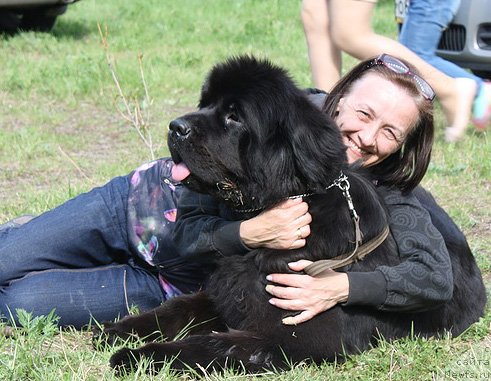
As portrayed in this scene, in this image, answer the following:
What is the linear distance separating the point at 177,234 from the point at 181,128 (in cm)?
61

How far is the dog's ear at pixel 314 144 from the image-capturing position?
2.46m

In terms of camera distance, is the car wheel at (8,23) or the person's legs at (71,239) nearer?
the person's legs at (71,239)

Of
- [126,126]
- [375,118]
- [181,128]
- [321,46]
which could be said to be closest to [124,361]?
[181,128]

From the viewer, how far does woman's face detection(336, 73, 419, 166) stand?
3.00 meters

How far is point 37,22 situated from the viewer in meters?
10.1

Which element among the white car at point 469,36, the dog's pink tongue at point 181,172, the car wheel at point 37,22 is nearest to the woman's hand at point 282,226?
the dog's pink tongue at point 181,172

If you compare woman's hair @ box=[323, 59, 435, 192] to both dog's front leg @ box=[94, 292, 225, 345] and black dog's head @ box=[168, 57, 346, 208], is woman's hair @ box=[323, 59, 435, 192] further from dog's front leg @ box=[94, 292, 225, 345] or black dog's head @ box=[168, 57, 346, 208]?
dog's front leg @ box=[94, 292, 225, 345]

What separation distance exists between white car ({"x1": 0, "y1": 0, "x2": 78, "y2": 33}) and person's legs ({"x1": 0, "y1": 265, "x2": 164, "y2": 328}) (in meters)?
7.05

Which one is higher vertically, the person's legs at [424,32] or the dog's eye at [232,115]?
the dog's eye at [232,115]

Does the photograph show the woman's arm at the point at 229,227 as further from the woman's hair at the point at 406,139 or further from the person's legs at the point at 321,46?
the person's legs at the point at 321,46

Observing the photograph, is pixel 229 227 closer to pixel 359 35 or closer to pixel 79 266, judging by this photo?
pixel 79 266

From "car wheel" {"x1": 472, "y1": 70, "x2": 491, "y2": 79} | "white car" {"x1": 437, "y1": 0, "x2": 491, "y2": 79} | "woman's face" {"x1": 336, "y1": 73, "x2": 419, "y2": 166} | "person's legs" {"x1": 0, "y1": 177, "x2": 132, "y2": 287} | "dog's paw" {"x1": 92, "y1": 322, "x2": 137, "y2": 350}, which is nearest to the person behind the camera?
"dog's paw" {"x1": 92, "y1": 322, "x2": 137, "y2": 350}

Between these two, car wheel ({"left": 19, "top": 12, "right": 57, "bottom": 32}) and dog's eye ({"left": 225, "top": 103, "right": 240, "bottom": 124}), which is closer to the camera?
dog's eye ({"left": 225, "top": 103, "right": 240, "bottom": 124})

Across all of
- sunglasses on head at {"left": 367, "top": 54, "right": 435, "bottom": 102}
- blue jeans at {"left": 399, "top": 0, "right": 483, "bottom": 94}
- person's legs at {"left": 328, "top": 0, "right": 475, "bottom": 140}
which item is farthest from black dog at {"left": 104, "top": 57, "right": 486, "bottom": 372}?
blue jeans at {"left": 399, "top": 0, "right": 483, "bottom": 94}
